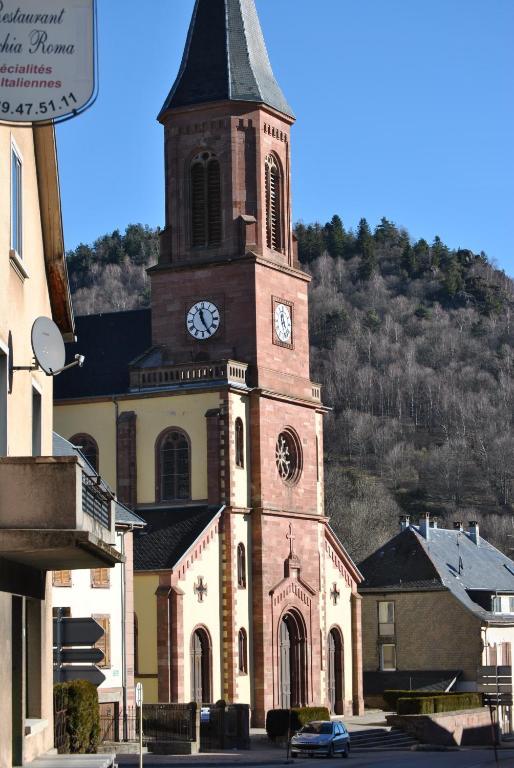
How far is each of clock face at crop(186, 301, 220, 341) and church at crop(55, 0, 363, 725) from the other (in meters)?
0.05

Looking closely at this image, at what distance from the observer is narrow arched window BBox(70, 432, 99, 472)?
63263mm

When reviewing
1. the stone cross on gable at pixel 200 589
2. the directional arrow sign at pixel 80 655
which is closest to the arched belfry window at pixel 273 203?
the stone cross on gable at pixel 200 589

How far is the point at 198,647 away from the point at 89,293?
361 feet

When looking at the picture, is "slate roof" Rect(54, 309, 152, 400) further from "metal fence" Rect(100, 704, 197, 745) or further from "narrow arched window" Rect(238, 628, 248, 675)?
"metal fence" Rect(100, 704, 197, 745)

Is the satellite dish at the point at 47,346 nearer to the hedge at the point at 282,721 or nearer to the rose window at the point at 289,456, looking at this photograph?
the hedge at the point at 282,721

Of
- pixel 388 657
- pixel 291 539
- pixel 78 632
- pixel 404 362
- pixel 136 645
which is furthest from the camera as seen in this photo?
pixel 404 362

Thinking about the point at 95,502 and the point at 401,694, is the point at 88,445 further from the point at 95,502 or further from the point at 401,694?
the point at 95,502

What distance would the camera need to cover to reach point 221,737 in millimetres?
52969

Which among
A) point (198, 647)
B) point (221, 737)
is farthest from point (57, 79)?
point (198, 647)

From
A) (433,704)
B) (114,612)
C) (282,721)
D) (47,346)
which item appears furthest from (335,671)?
(47,346)

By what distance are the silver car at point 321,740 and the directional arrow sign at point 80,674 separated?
95.6 ft

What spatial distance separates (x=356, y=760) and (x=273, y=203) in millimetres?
24738

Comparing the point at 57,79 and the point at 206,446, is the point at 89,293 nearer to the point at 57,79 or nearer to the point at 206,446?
the point at 206,446

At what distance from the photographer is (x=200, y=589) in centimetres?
5816
